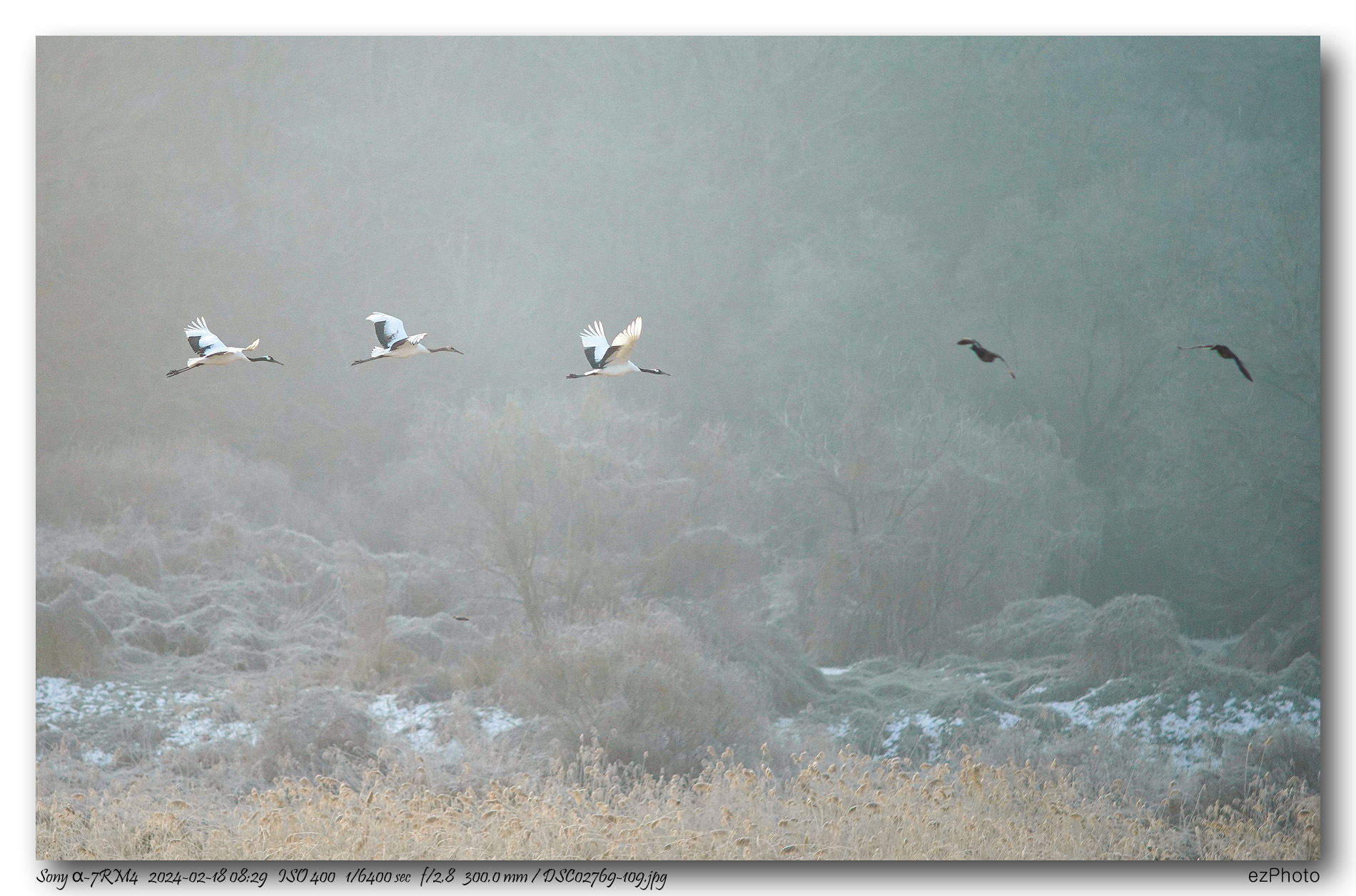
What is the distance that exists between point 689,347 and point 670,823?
257cm

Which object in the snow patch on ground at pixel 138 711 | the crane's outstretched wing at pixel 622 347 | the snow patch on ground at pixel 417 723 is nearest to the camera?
the crane's outstretched wing at pixel 622 347

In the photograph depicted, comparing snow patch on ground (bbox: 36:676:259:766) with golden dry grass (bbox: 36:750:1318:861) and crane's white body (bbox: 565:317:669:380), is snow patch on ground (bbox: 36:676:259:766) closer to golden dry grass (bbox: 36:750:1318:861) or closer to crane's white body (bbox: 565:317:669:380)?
golden dry grass (bbox: 36:750:1318:861)

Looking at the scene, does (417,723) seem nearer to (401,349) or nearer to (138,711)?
(138,711)

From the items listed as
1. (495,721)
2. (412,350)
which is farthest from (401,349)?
(495,721)

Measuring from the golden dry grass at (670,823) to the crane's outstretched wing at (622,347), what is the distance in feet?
6.23

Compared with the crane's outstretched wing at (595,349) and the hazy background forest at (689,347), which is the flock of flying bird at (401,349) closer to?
the crane's outstretched wing at (595,349)

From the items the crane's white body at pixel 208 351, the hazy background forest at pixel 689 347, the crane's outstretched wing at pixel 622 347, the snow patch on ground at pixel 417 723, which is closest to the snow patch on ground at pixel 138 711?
the hazy background forest at pixel 689 347

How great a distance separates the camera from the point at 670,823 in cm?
546

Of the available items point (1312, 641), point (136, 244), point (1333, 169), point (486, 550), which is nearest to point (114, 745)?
point (486, 550)

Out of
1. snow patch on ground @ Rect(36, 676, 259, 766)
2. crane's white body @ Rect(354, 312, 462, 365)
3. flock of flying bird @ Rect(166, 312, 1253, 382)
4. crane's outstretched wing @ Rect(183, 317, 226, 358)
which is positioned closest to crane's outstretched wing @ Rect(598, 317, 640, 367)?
flock of flying bird @ Rect(166, 312, 1253, 382)

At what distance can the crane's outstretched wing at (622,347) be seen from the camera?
15.8 ft

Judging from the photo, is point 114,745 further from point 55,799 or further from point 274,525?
point 274,525

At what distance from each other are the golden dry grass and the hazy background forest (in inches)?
24.2

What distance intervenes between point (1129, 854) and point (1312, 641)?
1.41m
